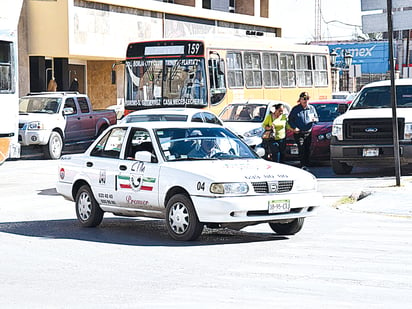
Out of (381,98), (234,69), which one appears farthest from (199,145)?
(234,69)

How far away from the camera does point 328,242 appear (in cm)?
1230

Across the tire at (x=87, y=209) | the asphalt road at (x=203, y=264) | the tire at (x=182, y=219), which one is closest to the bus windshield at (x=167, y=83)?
the asphalt road at (x=203, y=264)

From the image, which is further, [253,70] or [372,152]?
[253,70]

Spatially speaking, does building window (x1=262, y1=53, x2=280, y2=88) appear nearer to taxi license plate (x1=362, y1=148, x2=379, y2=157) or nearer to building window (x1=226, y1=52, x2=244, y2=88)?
building window (x1=226, y1=52, x2=244, y2=88)

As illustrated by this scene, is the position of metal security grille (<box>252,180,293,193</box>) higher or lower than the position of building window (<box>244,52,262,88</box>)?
lower

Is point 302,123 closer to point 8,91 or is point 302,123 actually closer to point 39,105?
point 8,91

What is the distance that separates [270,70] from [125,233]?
18.8 metres

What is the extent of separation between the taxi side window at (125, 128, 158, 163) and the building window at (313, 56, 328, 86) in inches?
875

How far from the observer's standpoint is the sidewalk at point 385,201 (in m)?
15.7

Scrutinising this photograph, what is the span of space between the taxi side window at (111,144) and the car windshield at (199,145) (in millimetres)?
752

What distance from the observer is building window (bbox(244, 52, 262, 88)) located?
29828mm

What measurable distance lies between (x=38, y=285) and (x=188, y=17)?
4151 cm

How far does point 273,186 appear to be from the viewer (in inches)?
472

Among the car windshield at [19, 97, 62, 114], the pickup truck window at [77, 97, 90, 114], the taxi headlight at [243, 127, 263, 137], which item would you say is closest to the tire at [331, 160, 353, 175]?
the taxi headlight at [243, 127, 263, 137]
